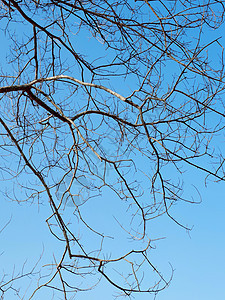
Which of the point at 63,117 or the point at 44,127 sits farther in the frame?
the point at 44,127

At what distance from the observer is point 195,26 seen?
12.6 ft

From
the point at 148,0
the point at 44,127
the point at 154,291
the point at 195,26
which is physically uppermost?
the point at 148,0

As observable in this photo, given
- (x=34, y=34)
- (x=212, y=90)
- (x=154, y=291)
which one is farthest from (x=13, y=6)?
(x=154, y=291)

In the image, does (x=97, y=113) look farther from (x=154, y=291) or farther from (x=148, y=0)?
(x=154, y=291)

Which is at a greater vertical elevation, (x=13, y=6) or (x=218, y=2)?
(x=13, y=6)

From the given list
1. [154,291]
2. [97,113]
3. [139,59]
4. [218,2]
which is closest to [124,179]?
[97,113]

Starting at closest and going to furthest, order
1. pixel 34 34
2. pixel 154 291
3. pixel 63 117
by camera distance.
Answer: pixel 154 291 < pixel 63 117 < pixel 34 34

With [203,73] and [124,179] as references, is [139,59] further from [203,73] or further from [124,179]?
[124,179]

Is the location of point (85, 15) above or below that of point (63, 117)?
above

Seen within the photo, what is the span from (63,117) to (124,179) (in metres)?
0.73

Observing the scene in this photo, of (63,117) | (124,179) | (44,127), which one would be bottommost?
(124,179)

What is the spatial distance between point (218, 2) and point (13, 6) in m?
1.88

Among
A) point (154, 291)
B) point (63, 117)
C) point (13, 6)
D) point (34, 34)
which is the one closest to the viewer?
point (154, 291)

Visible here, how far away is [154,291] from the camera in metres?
3.39
